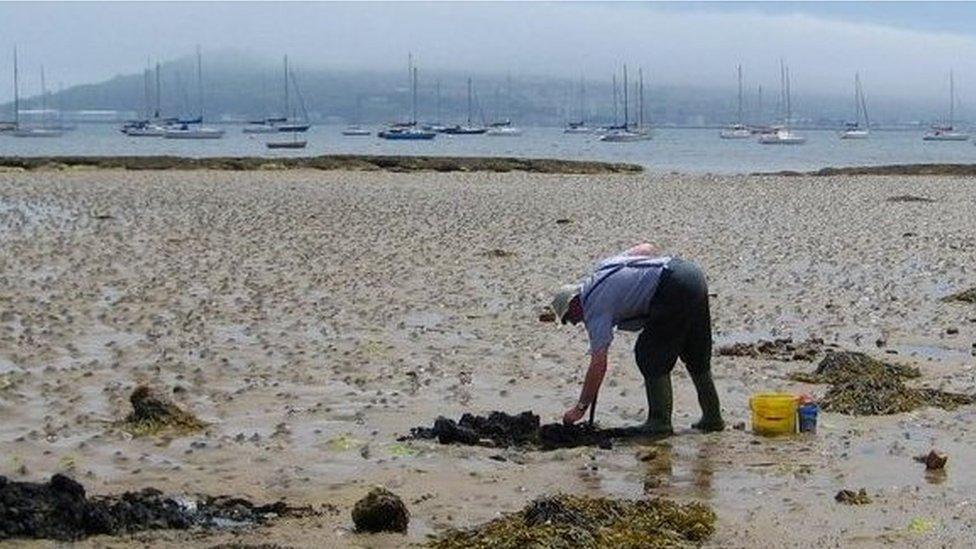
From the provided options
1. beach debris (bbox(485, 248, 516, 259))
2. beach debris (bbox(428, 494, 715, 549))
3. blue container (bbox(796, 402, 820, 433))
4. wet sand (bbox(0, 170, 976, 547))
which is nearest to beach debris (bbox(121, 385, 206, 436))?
wet sand (bbox(0, 170, 976, 547))

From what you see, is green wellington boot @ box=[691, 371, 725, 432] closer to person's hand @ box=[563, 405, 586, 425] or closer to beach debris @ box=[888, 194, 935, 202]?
person's hand @ box=[563, 405, 586, 425]

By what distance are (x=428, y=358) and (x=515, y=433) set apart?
3.84m

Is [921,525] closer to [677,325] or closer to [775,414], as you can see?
[775,414]

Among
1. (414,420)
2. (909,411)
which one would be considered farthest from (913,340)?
(414,420)

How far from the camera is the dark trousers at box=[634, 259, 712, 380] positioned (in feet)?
35.0

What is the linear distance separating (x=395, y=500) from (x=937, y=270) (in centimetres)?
1642

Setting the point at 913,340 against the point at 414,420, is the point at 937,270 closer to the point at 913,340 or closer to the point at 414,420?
the point at 913,340

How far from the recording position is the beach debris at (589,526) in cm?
774

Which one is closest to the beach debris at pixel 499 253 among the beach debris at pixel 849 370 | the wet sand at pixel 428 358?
the wet sand at pixel 428 358

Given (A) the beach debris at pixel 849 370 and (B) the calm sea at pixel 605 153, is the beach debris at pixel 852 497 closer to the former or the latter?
(A) the beach debris at pixel 849 370

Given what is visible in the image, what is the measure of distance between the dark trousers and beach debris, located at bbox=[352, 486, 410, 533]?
3.27m

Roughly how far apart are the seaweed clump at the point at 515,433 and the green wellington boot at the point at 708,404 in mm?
553

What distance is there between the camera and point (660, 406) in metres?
10.8

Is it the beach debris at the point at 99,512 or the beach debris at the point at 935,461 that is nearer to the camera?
the beach debris at the point at 99,512
